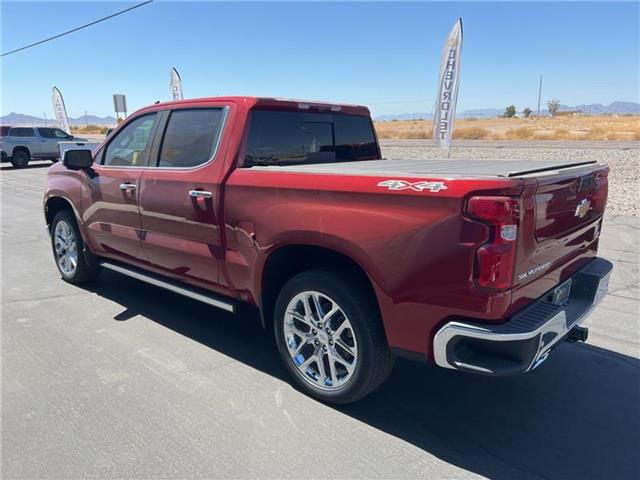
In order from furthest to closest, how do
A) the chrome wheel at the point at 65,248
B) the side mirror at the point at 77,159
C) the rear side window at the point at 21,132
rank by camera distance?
the rear side window at the point at 21,132, the chrome wheel at the point at 65,248, the side mirror at the point at 77,159

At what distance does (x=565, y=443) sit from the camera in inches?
109

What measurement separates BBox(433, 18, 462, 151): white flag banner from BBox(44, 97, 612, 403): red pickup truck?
11.3m

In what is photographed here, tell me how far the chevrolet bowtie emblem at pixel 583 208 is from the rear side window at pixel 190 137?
8.08 feet

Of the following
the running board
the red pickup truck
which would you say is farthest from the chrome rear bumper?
the running board

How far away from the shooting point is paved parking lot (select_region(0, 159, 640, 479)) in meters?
2.58

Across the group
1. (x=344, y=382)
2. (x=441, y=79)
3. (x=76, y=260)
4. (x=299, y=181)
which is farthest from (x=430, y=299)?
(x=441, y=79)

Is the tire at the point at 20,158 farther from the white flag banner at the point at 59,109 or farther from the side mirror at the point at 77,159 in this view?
the side mirror at the point at 77,159

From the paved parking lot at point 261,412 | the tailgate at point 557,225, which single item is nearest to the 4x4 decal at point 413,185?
the tailgate at point 557,225

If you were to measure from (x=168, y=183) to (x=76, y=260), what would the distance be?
7.33 feet

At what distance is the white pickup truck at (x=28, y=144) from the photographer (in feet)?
72.3

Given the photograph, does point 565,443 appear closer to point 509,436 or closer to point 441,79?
point 509,436

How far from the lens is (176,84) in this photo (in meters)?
23.8

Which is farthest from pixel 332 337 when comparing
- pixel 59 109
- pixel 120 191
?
pixel 59 109

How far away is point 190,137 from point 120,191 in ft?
3.29
